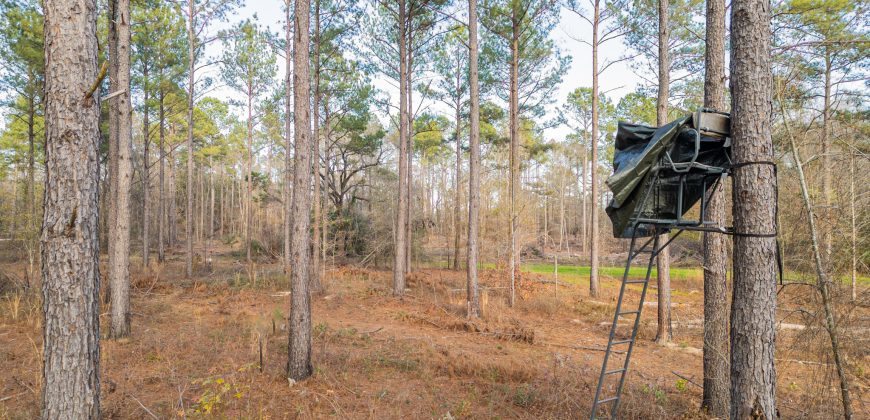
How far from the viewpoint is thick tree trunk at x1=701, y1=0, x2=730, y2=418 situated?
439cm

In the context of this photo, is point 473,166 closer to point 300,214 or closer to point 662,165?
point 300,214

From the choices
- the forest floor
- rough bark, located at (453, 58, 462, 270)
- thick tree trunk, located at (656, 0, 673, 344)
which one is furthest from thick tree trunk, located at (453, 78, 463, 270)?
thick tree trunk, located at (656, 0, 673, 344)

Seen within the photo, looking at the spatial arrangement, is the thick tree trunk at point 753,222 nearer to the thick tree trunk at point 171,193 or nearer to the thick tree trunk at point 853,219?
the thick tree trunk at point 853,219

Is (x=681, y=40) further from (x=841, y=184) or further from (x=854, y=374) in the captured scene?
(x=854, y=374)

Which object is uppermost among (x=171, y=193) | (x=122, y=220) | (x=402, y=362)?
(x=171, y=193)

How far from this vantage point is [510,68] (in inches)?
596

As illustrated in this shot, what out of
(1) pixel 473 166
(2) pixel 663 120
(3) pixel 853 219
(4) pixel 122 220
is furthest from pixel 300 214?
(2) pixel 663 120

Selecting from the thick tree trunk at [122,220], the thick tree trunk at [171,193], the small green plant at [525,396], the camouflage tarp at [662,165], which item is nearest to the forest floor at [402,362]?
the small green plant at [525,396]

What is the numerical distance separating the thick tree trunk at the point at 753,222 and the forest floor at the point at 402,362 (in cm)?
92

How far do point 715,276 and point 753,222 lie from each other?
5.90 ft

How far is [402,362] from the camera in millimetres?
6145

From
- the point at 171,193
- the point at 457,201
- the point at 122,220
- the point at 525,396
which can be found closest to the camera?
the point at 525,396

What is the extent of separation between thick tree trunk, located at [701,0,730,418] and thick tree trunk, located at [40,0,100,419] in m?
5.89

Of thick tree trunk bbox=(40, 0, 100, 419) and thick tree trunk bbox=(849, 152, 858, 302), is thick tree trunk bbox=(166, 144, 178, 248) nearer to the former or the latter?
thick tree trunk bbox=(40, 0, 100, 419)
